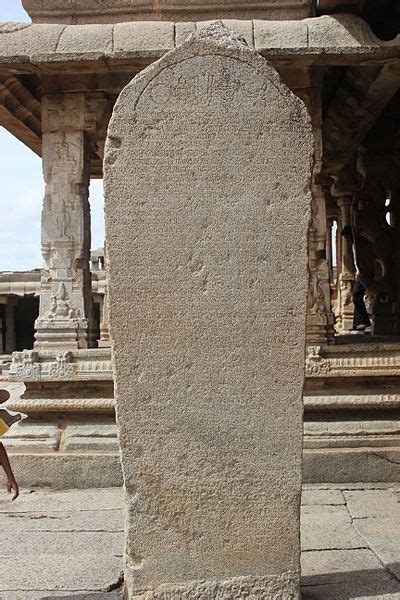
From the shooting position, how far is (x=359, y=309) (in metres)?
10.6

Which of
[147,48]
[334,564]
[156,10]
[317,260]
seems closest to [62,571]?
[334,564]

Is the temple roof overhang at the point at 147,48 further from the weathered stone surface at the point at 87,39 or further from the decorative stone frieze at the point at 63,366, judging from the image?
the decorative stone frieze at the point at 63,366

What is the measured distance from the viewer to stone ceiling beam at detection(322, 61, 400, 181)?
253 inches

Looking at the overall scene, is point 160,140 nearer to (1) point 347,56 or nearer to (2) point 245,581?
(2) point 245,581

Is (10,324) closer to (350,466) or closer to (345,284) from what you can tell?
(345,284)

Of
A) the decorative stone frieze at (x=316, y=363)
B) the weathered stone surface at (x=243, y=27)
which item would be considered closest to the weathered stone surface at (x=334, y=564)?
the decorative stone frieze at (x=316, y=363)

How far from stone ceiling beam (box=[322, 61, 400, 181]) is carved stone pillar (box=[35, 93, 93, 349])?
234 centimetres

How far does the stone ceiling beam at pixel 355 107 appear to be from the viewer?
643 centimetres

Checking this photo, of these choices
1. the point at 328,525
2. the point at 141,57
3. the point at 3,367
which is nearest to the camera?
the point at 328,525

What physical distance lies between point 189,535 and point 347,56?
3.98 metres

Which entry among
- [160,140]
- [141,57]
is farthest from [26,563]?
[141,57]

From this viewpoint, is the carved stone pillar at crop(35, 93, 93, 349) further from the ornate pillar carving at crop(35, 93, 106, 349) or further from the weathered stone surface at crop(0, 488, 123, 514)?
the weathered stone surface at crop(0, 488, 123, 514)

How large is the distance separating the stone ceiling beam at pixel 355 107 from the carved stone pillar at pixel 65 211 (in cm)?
234

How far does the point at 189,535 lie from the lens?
3.14 m
